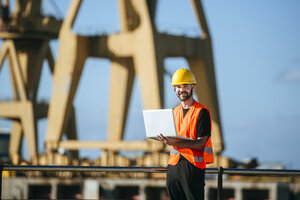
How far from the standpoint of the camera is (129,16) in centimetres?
3591

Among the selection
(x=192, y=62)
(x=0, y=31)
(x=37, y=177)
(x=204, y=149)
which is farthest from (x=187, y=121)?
(x=0, y=31)

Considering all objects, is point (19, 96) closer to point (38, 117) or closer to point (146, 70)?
point (38, 117)

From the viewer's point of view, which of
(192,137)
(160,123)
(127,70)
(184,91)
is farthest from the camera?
(127,70)

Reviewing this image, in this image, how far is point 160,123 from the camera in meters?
5.67

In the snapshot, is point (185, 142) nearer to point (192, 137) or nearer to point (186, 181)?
point (192, 137)

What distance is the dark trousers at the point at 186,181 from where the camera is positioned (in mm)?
5855

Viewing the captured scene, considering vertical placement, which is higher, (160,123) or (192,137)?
(160,123)

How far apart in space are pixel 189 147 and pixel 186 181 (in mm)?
373

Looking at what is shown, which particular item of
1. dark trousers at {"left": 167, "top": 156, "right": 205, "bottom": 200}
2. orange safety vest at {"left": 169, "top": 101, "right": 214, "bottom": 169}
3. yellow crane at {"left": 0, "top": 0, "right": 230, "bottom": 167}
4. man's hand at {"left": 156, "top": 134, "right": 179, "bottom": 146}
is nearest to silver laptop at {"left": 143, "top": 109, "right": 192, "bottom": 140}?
man's hand at {"left": 156, "top": 134, "right": 179, "bottom": 146}

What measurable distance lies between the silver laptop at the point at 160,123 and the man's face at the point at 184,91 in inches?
16.7

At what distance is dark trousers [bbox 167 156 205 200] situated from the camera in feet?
19.2

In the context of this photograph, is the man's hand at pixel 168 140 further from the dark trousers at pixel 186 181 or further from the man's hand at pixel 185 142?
the dark trousers at pixel 186 181

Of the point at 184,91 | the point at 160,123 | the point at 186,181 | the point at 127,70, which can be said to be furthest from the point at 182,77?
the point at 127,70

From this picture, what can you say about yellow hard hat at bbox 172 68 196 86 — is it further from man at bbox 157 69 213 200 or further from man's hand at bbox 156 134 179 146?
man's hand at bbox 156 134 179 146
